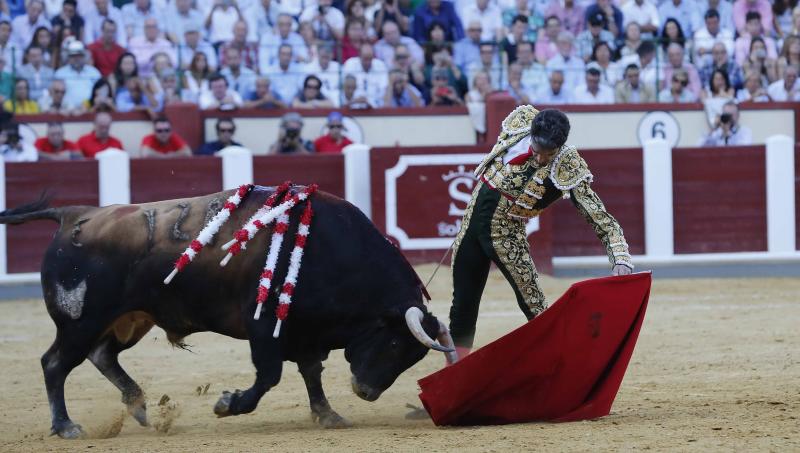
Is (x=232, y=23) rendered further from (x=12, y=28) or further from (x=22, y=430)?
(x=22, y=430)

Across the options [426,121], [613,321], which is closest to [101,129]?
[426,121]

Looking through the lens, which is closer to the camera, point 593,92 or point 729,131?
point 729,131

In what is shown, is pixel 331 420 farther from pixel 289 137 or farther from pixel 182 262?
pixel 289 137

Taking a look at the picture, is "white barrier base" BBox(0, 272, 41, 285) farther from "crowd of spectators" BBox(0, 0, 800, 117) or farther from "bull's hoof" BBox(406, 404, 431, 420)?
"bull's hoof" BBox(406, 404, 431, 420)

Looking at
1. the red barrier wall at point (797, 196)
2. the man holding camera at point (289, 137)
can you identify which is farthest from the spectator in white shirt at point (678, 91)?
the man holding camera at point (289, 137)

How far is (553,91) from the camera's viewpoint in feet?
37.8

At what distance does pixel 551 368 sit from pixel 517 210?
625 millimetres

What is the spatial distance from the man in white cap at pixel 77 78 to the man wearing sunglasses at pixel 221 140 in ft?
3.52

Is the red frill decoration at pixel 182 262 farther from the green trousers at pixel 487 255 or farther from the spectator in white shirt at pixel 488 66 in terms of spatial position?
the spectator in white shirt at pixel 488 66

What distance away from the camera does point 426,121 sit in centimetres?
1140

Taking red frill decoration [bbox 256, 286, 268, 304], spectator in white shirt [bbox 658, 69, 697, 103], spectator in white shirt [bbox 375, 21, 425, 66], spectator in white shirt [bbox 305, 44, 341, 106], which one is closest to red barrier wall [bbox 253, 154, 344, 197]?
spectator in white shirt [bbox 305, 44, 341, 106]

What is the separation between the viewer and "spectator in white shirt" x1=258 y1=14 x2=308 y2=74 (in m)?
11.3

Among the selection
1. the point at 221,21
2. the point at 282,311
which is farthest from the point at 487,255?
the point at 221,21

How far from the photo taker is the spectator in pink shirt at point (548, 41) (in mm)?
11906
